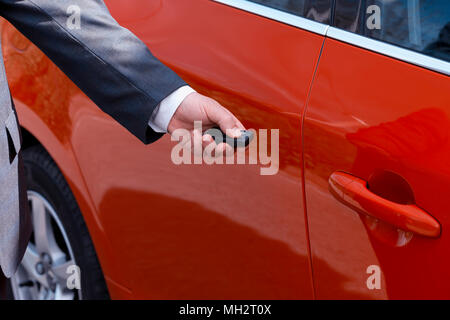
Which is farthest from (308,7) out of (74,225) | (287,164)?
(74,225)

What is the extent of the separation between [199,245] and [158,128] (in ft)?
1.65

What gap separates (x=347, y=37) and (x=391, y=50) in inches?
4.5

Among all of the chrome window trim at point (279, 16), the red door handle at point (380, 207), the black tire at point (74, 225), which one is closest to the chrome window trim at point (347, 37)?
the chrome window trim at point (279, 16)

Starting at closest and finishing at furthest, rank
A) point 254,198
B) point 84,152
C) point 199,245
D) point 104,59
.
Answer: point 104,59 → point 254,198 → point 199,245 → point 84,152

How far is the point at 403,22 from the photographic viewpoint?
5.05ft

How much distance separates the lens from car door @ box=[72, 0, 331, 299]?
5.23ft

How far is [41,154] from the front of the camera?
7.90ft

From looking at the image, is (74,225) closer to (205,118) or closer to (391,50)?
(205,118)

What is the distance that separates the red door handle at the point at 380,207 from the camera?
1350mm

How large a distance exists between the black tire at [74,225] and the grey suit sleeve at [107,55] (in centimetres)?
94

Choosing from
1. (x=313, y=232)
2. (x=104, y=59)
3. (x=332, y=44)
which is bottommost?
(x=313, y=232)
